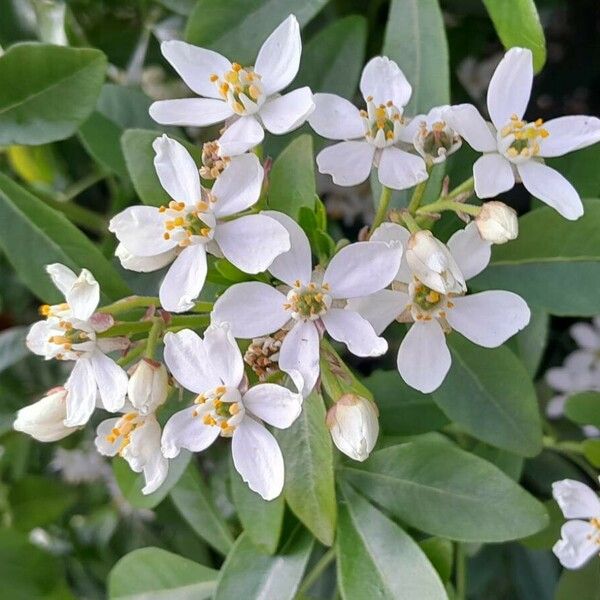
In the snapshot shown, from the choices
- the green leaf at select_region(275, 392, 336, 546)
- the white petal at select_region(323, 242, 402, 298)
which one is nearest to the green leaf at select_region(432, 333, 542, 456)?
the green leaf at select_region(275, 392, 336, 546)

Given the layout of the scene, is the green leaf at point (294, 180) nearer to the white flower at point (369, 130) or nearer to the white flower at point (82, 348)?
the white flower at point (369, 130)

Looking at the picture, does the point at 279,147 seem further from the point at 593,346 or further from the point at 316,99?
the point at 593,346

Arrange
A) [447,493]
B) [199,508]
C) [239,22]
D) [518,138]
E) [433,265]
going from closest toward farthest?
1. [433,265]
2. [518,138]
3. [447,493]
4. [239,22]
5. [199,508]

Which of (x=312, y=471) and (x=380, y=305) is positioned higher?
(x=380, y=305)

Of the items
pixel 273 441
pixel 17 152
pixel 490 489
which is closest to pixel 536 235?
Answer: pixel 490 489

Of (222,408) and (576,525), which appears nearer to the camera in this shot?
(222,408)

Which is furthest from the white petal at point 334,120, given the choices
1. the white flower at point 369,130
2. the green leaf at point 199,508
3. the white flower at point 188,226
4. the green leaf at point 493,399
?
the green leaf at point 199,508

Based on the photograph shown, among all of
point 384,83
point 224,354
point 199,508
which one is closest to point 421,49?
point 384,83

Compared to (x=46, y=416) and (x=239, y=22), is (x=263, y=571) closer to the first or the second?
(x=46, y=416)
